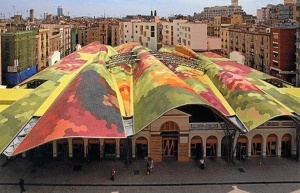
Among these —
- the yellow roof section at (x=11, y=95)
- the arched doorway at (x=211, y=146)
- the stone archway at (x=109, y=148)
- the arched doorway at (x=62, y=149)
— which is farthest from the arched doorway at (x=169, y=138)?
the yellow roof section at (x=11, y=95)

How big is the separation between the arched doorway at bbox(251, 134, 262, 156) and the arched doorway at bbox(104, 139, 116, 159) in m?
15.7

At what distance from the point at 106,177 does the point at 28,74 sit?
215 feet

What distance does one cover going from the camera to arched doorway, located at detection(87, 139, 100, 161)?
48906mm

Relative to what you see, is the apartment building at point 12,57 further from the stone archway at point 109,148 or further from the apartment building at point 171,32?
the apartment building at point 171,32

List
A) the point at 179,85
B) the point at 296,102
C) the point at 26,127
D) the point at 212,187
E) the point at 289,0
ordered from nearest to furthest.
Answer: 1. the point at 212,187
2. the point at 26,127
3. the point at 179,85
4. the point at 296,102
5. the point at 289,0

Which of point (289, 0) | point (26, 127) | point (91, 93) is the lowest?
point (26, 127)

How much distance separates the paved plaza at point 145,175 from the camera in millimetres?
41562

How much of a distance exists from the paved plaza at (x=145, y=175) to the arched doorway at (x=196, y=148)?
1.35 metres

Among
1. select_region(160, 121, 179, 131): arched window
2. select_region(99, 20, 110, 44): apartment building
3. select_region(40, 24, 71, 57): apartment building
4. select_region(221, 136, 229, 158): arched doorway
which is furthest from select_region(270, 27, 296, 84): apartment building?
select_region(99, 20, 110, 44): apartment building

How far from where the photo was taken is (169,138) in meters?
48.6

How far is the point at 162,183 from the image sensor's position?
139 feet

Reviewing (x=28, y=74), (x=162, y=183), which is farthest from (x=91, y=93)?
(x=28, y=74)

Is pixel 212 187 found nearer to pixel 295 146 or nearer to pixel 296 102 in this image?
pixel 295 146

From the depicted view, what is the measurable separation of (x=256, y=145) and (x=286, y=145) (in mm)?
3430
